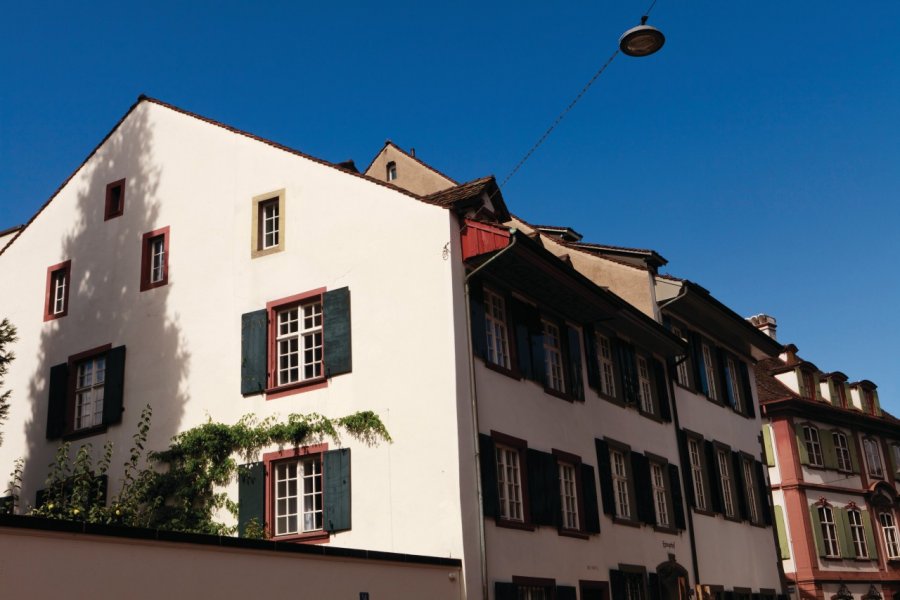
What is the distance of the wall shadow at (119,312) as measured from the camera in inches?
790

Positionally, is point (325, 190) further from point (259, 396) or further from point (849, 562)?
point (849, 562)

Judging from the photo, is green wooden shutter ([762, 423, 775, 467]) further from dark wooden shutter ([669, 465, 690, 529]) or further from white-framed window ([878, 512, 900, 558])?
dark wooden shutter ([669, 465, 690, 529])

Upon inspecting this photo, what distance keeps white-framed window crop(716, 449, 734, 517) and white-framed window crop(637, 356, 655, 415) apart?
3.76 metres

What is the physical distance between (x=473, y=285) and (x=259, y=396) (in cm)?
437

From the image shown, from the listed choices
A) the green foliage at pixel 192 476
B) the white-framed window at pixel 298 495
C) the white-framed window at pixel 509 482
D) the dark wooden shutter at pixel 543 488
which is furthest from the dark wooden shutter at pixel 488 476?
the white-framed window at pixel 298 495

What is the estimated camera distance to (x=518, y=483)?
1814 cm

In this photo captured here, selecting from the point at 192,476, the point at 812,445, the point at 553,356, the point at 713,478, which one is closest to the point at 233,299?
the point at 192,476

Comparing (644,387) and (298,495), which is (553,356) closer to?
(644,387)

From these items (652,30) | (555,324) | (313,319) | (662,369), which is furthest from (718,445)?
(652,30)

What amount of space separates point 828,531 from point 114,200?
28559 mm

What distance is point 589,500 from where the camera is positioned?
2033 cm

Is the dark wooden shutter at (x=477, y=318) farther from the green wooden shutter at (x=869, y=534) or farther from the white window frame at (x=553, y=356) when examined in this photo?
the green wooden shutter at (x=869, y=534)

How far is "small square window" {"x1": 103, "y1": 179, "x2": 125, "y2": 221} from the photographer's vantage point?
2245cm

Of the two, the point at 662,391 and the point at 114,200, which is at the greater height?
the point at 114,200
